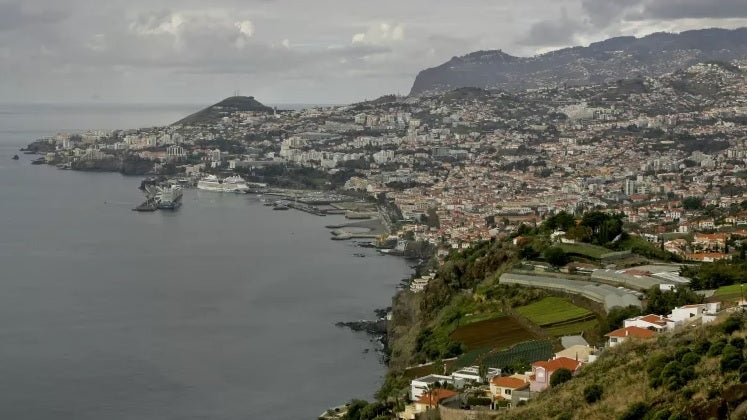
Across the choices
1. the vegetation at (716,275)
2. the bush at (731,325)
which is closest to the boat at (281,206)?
the vegetation at (716,275)

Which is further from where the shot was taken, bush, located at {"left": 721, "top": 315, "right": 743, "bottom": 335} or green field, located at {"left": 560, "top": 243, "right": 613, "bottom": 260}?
green field, located at {"left": 560, "top": 243, "right": 613, "bottom": 260}

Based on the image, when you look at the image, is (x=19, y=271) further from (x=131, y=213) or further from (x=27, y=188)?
(x=27, y=188)

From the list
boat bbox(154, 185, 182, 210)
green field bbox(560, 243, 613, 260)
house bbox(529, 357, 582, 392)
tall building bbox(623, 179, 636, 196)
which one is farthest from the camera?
boat bbox(154, 185, 182, 210)

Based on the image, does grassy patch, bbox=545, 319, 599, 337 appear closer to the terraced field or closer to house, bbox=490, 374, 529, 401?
the terraced field

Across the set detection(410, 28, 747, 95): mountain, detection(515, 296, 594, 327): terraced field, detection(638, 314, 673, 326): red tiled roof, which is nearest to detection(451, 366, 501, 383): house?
detection(638, 314, 673, 326): red tiled roof

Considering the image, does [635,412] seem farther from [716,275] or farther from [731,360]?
[716,275]

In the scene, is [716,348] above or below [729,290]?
above

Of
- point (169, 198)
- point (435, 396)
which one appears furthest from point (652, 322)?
point (169, 198)
